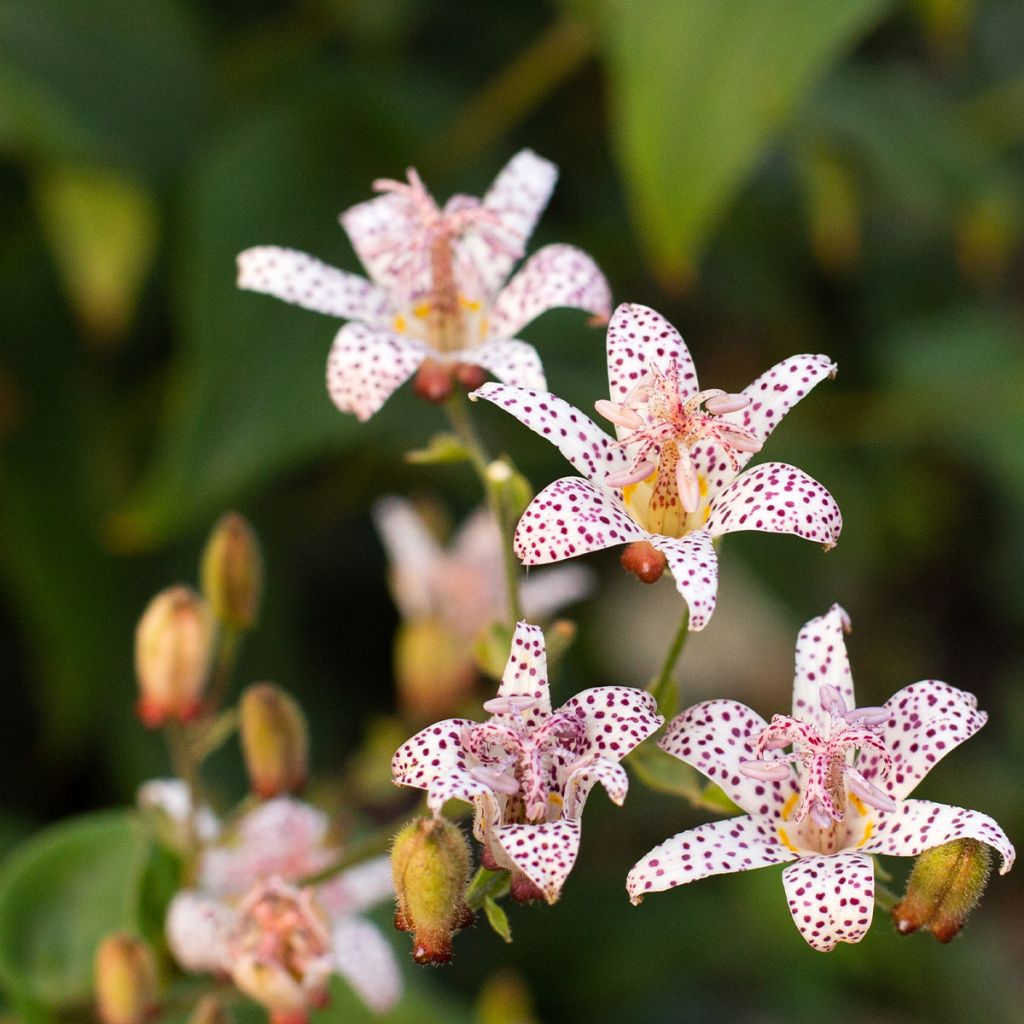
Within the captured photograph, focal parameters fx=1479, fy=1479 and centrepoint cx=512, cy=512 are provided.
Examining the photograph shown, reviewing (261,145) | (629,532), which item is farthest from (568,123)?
(629,532)

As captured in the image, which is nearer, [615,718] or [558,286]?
[615,718]

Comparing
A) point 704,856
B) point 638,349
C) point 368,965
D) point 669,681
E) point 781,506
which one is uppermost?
point 638,349

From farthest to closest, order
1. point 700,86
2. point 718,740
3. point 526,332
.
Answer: point 526,332 < point 700,86 < point 718,740

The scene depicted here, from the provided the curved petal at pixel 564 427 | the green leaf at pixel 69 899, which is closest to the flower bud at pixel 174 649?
the green leaf at pixel 69 899

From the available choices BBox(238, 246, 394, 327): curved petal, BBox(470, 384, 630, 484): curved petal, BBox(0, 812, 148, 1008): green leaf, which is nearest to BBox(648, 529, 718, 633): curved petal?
BBox(470, 384, 630, 484): curved petal

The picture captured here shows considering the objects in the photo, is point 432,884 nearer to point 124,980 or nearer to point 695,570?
point 695,570

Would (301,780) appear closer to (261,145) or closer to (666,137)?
(666,137)

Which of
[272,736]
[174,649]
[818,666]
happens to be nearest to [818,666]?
[818,666]
